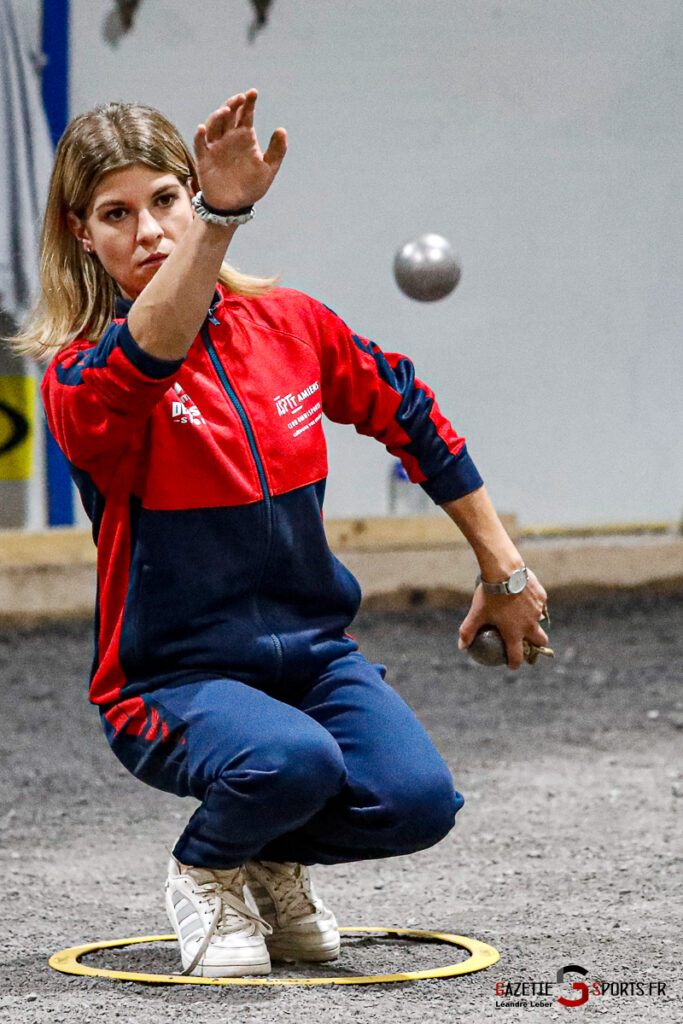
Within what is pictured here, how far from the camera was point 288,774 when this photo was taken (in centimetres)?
140

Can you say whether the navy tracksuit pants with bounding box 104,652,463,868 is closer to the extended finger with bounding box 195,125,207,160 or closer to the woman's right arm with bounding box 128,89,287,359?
the woman's right arm with bounding box 128,89,287,359

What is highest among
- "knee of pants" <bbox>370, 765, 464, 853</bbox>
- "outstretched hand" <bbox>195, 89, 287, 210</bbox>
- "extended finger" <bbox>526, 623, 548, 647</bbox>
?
"outstretched hand" <bbox>195, 89, 287, 210</bbox>

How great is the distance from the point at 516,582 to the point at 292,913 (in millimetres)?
479

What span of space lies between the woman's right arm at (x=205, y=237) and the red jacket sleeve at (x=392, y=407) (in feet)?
1.14

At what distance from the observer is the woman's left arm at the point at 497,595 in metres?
1.69

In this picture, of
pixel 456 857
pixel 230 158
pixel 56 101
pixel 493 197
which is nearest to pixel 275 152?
pixel 230 158

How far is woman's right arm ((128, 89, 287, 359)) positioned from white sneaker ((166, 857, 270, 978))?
59 centimetres

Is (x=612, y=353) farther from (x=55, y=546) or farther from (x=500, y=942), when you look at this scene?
(x=500, y=942)

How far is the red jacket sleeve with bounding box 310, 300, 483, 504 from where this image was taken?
166 cm

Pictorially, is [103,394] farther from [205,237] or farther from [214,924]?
[214,924]

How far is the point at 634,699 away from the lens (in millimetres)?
3240

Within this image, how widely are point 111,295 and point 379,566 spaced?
9.51ft

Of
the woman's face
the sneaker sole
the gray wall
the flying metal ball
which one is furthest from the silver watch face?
the gray wall

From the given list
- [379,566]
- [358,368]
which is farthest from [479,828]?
[379,566]
